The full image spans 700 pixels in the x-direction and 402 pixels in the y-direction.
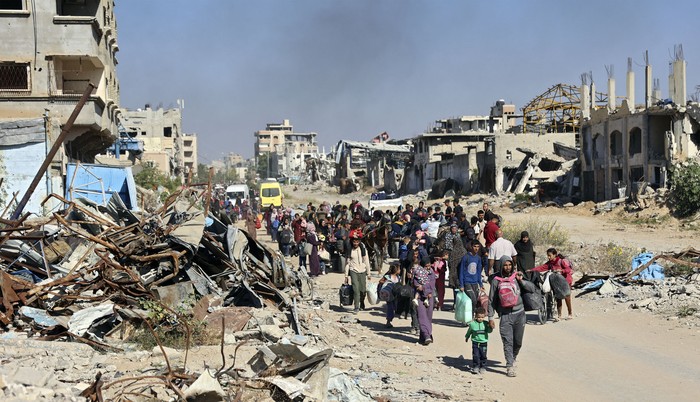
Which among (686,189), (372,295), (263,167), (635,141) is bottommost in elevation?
(372,295)

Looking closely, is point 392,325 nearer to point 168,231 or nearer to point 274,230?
point 168,231

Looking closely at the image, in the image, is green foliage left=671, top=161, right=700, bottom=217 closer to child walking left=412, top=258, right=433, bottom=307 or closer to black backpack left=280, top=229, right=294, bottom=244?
black backpack left=280, top=229, right=294, bottom=244

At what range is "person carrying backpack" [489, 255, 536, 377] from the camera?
1022 centimetres

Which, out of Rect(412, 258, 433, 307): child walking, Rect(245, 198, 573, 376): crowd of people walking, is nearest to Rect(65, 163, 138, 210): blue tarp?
Rect(245, 198, 573, 376): crowd of people walking

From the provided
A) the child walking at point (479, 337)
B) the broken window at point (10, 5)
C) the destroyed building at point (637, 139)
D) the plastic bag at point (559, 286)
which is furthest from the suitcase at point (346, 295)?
the destroyed building at point (637, 139)

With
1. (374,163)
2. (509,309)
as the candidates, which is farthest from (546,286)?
(374,163)

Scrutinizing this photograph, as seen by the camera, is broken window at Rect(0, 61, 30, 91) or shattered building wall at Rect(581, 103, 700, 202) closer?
broken window at Rect(0, 61, 30, 91)

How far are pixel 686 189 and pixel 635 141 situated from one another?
21.9ft

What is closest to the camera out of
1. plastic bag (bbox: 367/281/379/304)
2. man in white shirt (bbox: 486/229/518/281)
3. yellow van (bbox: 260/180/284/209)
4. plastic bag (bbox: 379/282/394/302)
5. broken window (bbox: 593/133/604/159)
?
man in white shirt (bbox: 486/229/518/281)

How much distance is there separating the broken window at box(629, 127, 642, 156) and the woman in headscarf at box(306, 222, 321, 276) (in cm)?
2191

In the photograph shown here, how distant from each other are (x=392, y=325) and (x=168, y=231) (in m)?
4.18

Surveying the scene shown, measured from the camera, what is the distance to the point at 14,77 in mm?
25766

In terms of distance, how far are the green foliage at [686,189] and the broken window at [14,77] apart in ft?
79.1

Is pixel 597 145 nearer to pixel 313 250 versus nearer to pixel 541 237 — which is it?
pixel 541 237
